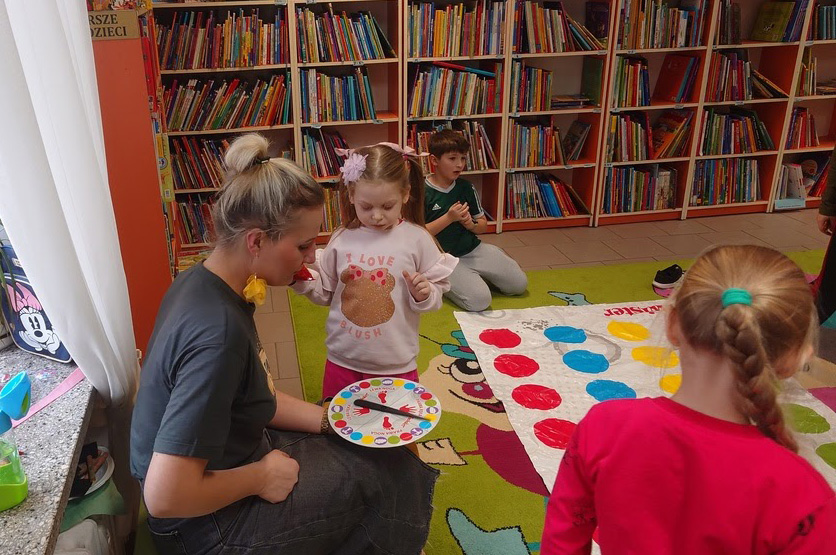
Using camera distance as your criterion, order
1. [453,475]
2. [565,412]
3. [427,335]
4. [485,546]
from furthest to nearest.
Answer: [427,335]
[565,412]
[453,475]
[485,546]

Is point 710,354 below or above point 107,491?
above

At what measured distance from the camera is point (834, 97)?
4.59 metres

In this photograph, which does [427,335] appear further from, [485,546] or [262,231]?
[262,231]

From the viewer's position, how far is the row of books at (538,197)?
14.5 feet

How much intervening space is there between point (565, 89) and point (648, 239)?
1.14 meters

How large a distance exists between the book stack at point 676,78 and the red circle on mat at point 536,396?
8.75 feet

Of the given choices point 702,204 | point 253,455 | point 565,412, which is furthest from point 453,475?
point 702,204

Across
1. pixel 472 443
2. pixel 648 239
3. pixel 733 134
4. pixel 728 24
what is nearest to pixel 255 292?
pixel 472 443

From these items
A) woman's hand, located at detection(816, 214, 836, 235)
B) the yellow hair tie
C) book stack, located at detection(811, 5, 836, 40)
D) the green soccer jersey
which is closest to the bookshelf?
book stack, located at detection(811, 5, 836, 40)

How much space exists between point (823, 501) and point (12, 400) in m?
1.39

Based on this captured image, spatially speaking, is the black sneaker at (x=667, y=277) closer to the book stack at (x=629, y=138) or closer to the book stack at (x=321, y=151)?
the book stack at (x=629, y=138)

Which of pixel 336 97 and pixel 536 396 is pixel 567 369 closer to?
pixel 536 396

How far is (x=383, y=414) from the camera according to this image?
162 cm

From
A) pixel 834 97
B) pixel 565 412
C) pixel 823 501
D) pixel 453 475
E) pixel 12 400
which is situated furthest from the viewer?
pixel 834 97
